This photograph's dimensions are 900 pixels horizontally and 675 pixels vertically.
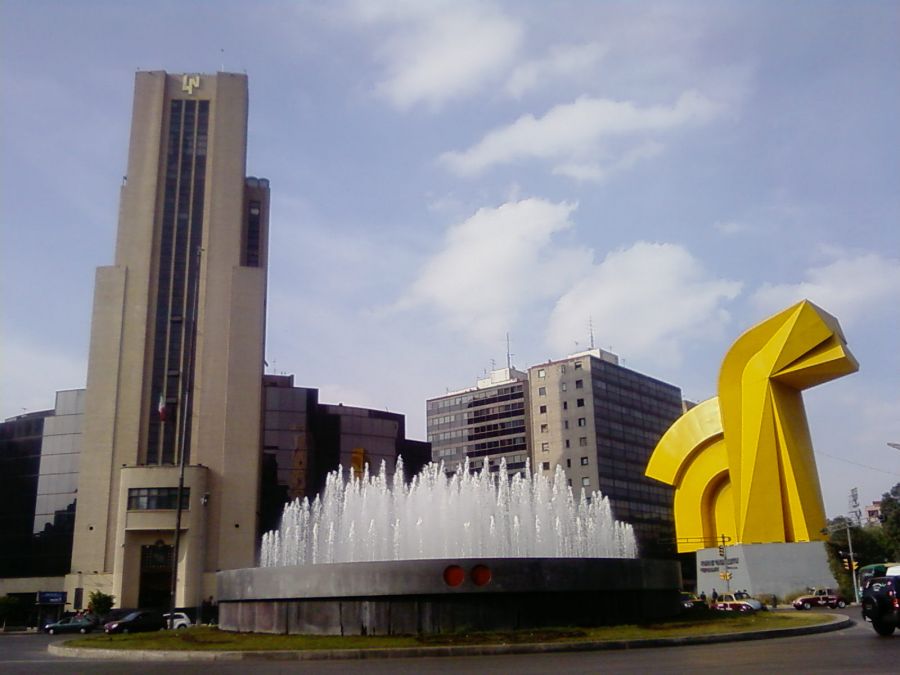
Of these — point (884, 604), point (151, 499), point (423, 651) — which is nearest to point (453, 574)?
point (423, 651)

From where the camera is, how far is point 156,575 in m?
52.1

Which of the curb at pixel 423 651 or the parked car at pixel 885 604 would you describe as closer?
the curb at pixel 423 651

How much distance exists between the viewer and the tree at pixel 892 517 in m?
47.9

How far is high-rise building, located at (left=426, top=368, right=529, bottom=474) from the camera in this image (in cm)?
8450

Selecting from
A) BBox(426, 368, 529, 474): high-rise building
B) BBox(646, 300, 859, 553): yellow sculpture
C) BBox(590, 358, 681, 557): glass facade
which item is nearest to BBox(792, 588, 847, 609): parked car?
BBox(646, 300, 859, 553): yellow sculpture

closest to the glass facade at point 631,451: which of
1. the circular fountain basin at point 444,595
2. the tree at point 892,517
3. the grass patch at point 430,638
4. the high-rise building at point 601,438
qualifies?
the high-rise building at point 601,438

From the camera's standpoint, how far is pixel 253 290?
2323 inches

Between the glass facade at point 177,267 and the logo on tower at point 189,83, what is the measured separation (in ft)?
3.13

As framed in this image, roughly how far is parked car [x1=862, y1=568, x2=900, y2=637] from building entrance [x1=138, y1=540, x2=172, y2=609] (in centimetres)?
4279

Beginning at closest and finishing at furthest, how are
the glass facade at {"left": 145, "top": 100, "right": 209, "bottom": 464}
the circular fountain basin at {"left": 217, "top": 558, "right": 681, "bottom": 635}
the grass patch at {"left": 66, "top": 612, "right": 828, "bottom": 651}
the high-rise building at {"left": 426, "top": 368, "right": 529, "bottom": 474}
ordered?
the grass patch at {"left": 66, "top": 612, "right": 828, "bottom": 651} < the circular fountain basin at {"left": 217, "top": 558, "right": 681, "bottom": 635} < the glass facade at {"left": 145, "top": 100, "right": 209, "bottom": 464} < the high-rise building at {"left": 426, "top": 368, "right": 529, "bottom": 474}

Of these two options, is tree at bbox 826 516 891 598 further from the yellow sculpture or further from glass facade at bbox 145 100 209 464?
glass facade at bbox 145 100 209 464

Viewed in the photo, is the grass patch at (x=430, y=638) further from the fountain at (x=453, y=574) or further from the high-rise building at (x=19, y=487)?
the high-rise building at (x=19, y=487)

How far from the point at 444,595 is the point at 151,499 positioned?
36.7m

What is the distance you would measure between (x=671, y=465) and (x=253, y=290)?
3022cm
